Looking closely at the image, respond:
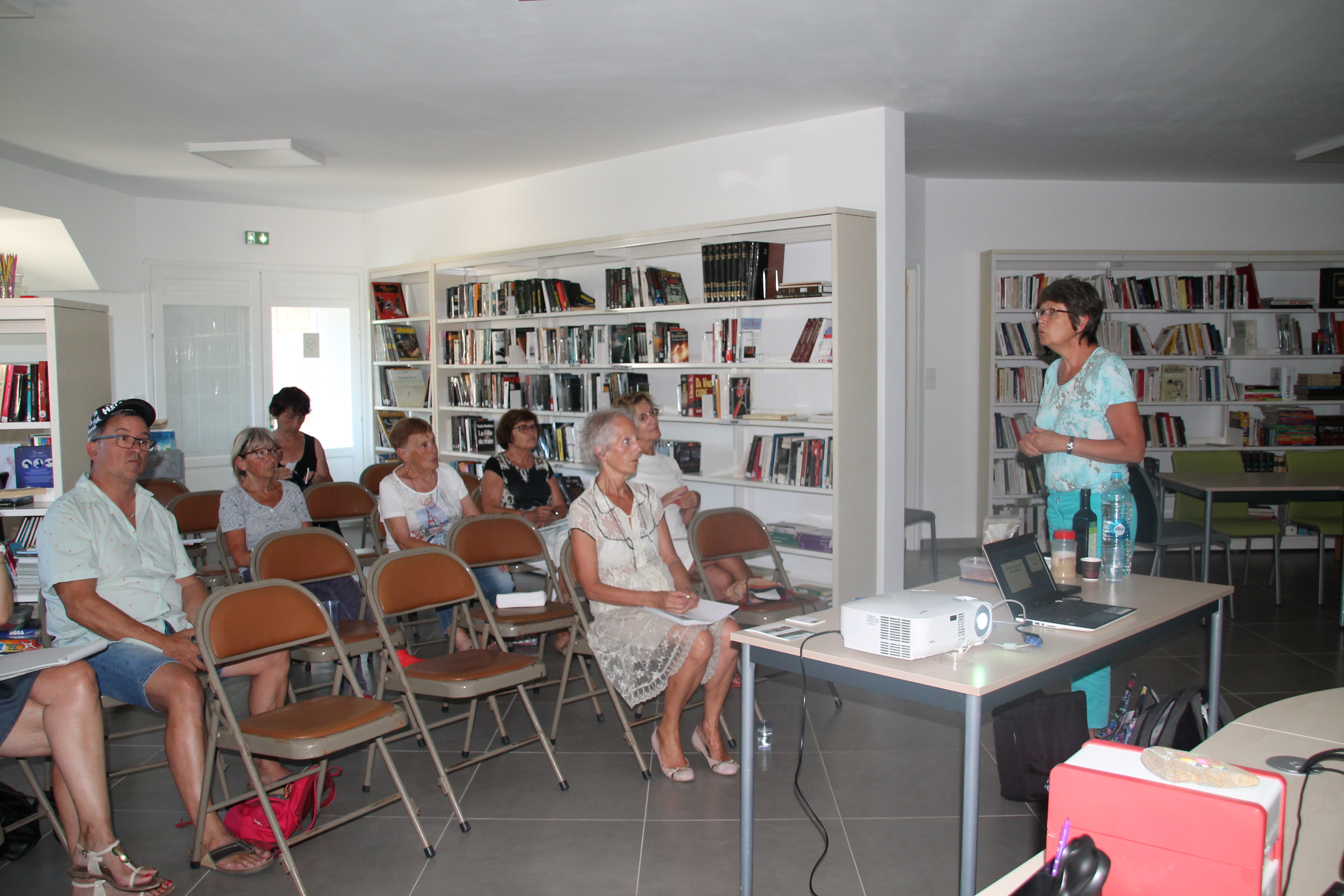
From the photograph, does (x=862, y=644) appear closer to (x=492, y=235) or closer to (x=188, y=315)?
(x=492, y=235)

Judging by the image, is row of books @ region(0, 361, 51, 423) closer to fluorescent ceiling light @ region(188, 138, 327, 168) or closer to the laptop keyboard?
fluorescent ceiling light @ region(188, 138, 327, 168)

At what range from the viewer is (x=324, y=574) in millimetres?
3916

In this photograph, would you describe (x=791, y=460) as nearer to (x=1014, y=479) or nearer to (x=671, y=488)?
(x=671, y=488)

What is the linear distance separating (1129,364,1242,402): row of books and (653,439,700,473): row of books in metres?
3.99

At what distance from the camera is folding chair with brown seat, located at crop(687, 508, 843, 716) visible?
395 cm

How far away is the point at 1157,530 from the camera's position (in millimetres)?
5469

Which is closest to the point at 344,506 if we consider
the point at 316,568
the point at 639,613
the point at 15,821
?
the point at 316,568

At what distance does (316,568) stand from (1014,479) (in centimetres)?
569

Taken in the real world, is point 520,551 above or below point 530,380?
below

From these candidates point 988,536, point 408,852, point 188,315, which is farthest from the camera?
point 188,315

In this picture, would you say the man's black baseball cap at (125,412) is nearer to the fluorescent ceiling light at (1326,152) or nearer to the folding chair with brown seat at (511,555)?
the folding chair with brown seat at (511,555)

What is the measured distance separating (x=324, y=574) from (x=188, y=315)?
17.7 ft

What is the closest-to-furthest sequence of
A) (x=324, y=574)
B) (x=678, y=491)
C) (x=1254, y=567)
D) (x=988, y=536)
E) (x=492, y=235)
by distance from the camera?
(x=988, y=536) < (x=324, y=574) < (x=678, y=491) < (x=1254, y=567) < (x=492, y=235)

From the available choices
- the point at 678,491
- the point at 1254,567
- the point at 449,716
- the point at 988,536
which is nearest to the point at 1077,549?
the point at 988,536
